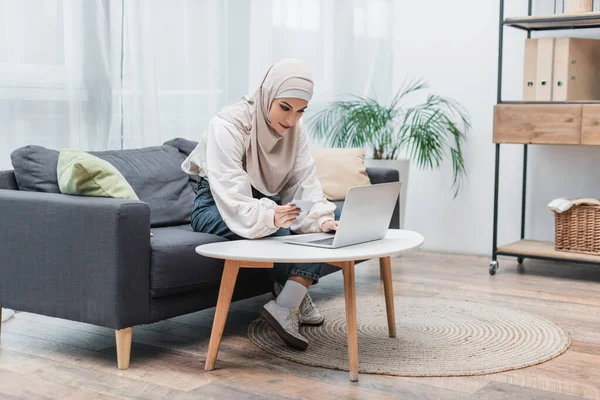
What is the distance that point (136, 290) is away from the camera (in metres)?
2.58

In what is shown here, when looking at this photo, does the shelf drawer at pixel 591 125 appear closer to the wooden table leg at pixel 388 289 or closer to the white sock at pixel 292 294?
the wooden table leg at pixel 388 289

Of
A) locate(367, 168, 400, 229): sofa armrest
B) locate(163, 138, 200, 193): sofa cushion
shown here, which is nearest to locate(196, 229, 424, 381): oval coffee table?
locate(163, 138, 200, 193): sofa cushion

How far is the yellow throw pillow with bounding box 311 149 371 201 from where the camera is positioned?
158 inches

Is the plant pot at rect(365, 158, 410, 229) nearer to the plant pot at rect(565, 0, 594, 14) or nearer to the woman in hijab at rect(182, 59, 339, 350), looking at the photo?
the plant pot at rect(565, 0, 594, 14)

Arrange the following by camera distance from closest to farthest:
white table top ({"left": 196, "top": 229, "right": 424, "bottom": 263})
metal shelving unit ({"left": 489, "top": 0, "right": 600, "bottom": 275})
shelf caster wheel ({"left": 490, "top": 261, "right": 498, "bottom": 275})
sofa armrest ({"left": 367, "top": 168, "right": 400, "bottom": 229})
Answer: white table top ({"left": 196, "top": 229, "right": 424, "bottom": 263}) < metal shelving unit ({"left": 489, "top": 0, "right": 600, "bottom": 275}) < sofa armrest ({"left": 367, "top": 168, "right": 400, "bottom": 229}) < shelf caster wheel ({"left": 490, "top": 261, "right": 498, "bottom": 275})

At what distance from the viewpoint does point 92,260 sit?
2582 mm

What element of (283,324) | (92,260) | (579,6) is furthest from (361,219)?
(579,6)

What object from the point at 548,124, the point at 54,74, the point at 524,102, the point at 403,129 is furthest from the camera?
the point at 403,129

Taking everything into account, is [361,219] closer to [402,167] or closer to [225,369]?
[225,369]

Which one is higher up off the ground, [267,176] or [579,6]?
[579,6]

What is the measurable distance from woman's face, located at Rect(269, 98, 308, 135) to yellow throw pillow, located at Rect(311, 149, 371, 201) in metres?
1.19

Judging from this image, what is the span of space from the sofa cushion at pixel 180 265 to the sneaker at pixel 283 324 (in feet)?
0.71

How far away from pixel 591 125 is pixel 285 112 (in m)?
1.84

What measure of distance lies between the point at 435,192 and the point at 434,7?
111 centimetres
